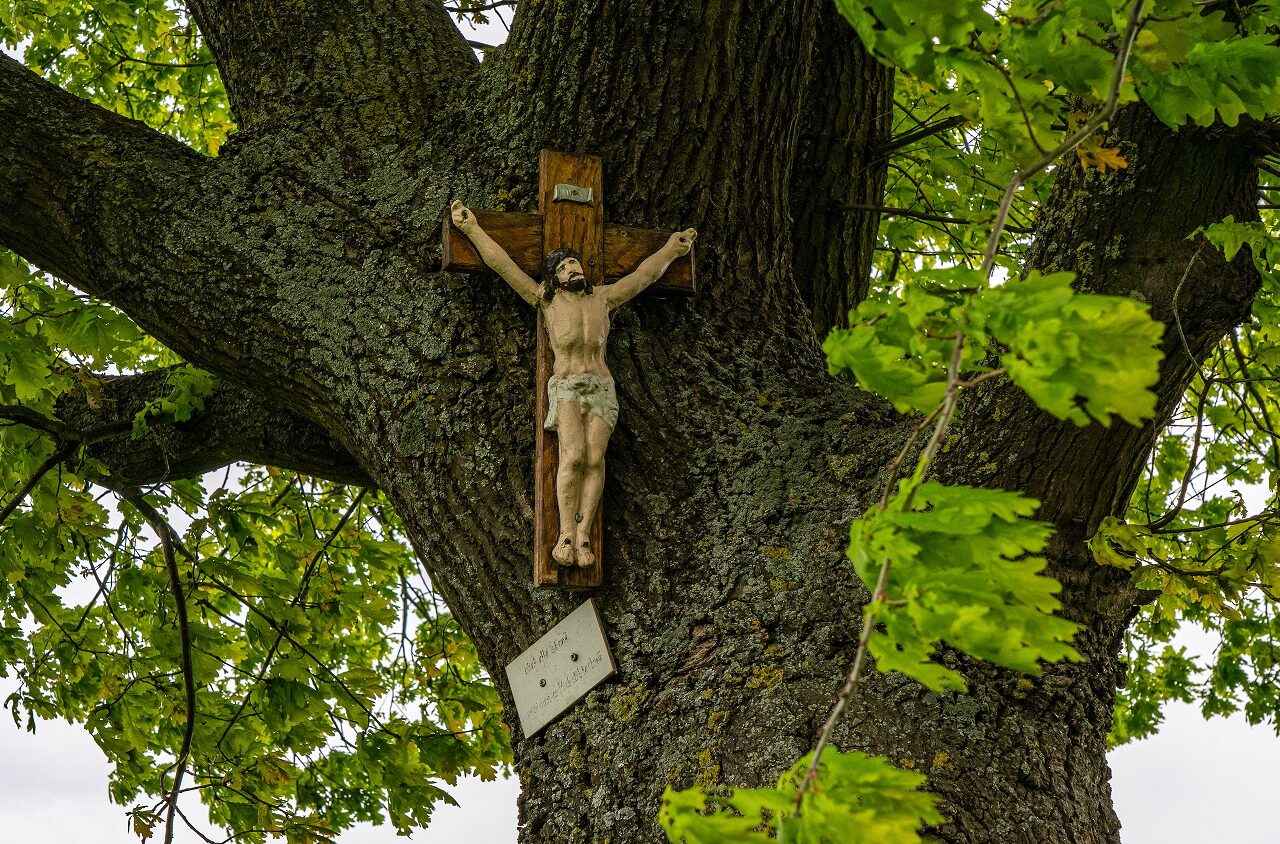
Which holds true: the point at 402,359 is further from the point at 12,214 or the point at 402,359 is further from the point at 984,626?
the point at 984,626

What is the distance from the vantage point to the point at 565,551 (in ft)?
9.76

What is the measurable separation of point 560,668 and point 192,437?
93.7 inches

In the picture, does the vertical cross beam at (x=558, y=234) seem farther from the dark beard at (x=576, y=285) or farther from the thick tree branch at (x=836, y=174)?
the thick tree branch at (x=836, y=174)

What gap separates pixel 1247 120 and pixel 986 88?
3.05 feet

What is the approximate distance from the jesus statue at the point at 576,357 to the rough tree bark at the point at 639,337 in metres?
0.11

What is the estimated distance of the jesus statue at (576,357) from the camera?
3.06 meters

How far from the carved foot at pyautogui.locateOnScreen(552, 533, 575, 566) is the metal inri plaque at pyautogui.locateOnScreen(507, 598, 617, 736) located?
11 centimetres

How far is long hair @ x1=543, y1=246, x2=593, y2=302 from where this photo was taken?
3.38m

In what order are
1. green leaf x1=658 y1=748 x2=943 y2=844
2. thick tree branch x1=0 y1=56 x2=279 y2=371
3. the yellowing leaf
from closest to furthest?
green leaf x1=658 y1=748 x2=943 y2=844, the yellowing leaf, thick tree branch x1=0 y1=56 x2=279 y2=371

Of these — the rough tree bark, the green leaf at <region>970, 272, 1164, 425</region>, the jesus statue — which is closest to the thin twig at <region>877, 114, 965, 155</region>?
the rough tree bark

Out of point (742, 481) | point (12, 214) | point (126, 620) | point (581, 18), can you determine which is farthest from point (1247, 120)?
point (126, 620)

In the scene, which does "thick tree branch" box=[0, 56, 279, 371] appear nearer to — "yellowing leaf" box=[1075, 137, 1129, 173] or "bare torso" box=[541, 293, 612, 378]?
"bare torso" box=[541, 293, 612, 378]

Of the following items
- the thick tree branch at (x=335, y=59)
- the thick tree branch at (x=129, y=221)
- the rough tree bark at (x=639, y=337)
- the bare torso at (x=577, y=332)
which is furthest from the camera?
the thick tree branch at (x=335, y=59)

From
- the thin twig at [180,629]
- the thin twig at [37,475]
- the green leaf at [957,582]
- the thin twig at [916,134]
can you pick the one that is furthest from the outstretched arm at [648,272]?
the thin twig at [37,475]
